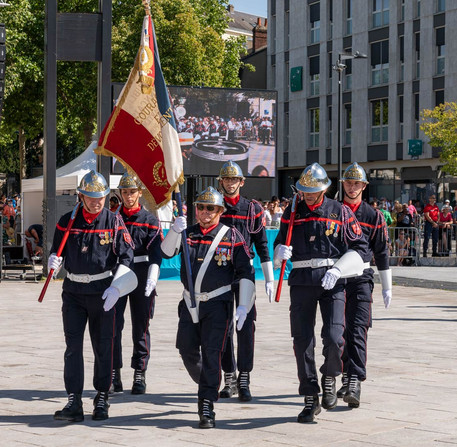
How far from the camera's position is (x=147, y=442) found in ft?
22.1

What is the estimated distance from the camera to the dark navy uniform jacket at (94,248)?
7633mm

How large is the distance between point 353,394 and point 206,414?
1.31 meters

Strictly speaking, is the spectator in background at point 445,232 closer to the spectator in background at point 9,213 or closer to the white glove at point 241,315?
the spectator in background at point 9,213

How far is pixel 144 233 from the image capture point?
8.88 meters

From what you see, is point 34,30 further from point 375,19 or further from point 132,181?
point 132,181

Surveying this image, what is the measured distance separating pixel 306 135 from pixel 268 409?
5040cm

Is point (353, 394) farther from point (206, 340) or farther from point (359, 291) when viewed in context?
point (206, 340)

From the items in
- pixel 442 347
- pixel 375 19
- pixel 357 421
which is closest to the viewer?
pixel 357 421

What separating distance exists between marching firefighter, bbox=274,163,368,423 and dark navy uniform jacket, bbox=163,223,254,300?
0.89ft

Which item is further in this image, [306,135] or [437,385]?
[306,135]

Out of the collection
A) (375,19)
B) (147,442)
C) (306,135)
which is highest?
(375,19)

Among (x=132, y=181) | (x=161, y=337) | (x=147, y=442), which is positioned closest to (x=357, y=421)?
(x=147, y=442)

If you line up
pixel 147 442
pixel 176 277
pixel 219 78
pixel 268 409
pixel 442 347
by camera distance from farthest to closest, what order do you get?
1. pixel 219 78
2. pixel 176 277
3. pixel 442 347
4. pixel 268 409
5. pixel 147 442

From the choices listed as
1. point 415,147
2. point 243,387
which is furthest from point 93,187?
point 415,147
